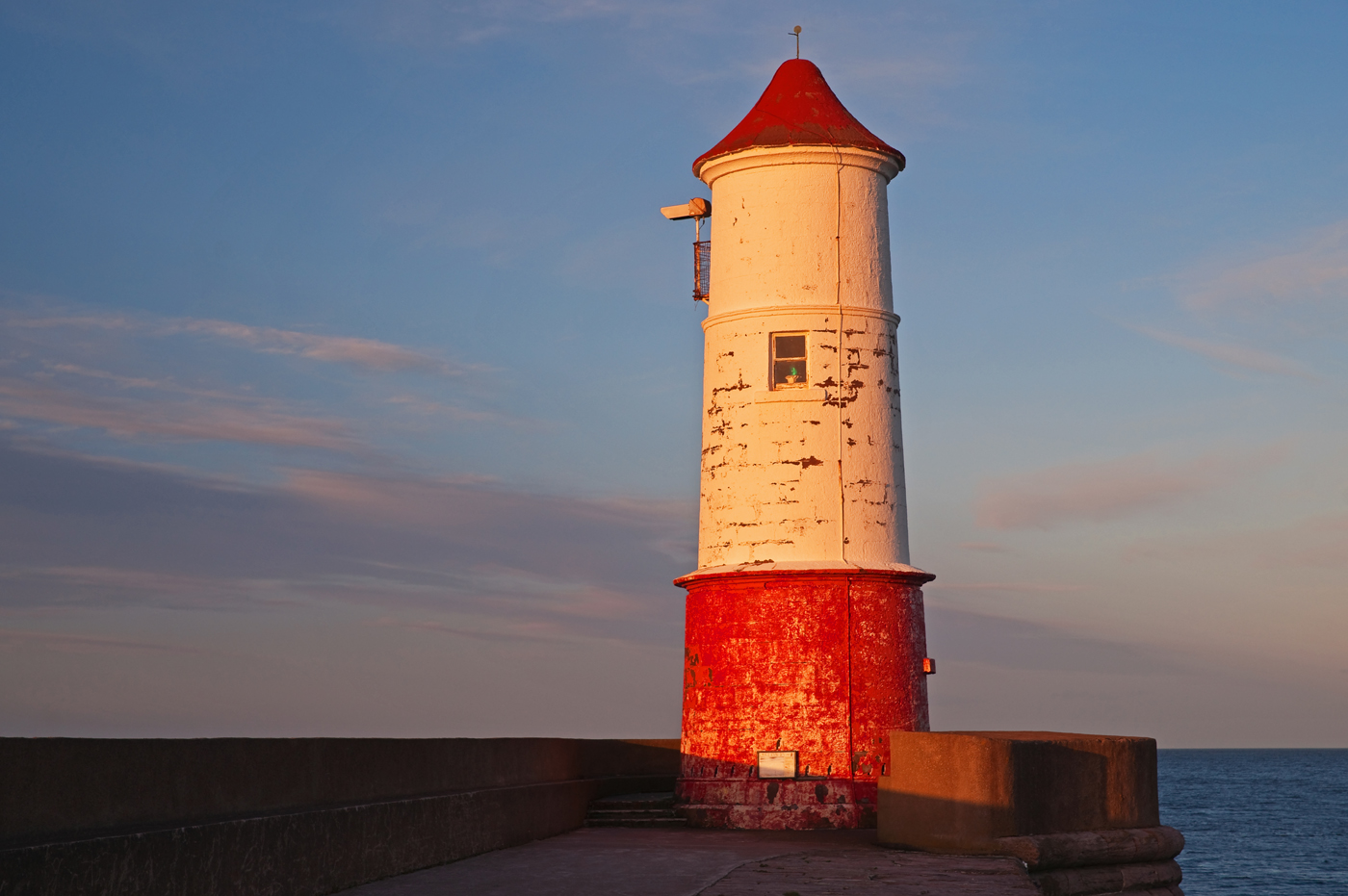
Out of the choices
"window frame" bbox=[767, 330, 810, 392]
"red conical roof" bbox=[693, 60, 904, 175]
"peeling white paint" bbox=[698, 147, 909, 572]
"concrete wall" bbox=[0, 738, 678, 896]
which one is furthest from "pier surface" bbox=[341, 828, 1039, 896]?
"red conical roof" bbox=[693, 60, 904, 175]

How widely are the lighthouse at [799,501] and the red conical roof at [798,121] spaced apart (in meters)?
0.03

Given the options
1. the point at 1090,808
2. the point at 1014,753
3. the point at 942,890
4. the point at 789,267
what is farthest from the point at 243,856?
the point at 789,267

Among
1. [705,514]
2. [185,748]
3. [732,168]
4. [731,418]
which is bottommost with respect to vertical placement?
[185,748]

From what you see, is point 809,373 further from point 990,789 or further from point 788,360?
point 990,789

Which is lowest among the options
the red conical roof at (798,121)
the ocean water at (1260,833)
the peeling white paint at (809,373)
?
the ocean water at (1260,833)

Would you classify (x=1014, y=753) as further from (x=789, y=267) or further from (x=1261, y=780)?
(x=1261, y=780)

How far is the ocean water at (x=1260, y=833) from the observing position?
3994 centimetres

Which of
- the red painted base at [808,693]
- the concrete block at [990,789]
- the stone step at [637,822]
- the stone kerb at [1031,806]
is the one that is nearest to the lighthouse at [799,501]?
the red painted base at [808,693]

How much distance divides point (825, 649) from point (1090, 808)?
136 inches

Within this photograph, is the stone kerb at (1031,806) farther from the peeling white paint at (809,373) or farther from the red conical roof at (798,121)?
the red conical roof at (798,121)

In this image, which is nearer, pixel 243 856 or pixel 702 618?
pixel 243 856

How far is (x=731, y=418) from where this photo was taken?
17141mm

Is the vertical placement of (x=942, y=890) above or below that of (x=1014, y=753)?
below

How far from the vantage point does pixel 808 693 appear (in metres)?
16.2
